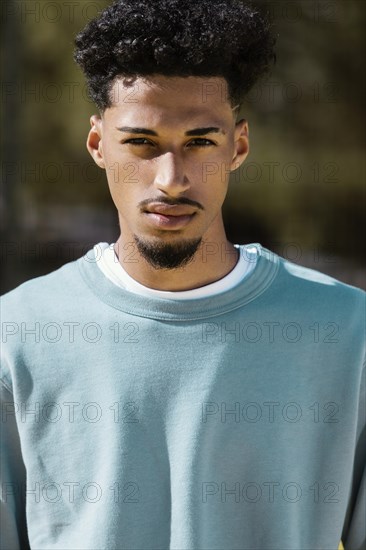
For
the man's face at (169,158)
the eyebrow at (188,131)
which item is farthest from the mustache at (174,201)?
the eyebrow at (188,131)

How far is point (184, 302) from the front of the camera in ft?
5.80

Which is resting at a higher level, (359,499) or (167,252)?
(167,252)

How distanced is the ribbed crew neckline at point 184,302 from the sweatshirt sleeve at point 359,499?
0.29 meters

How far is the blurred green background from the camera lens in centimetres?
524

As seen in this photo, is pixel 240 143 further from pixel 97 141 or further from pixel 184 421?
pixel 184 421

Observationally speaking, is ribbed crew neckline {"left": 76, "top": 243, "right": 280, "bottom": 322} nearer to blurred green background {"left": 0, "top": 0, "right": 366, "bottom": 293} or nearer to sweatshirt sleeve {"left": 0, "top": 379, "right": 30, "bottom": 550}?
sweatshirt sleeve {"left": 0, "top": 379, "right": 30, "bottom": 550}

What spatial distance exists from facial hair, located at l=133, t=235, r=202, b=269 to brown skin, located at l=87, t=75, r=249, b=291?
11 mm

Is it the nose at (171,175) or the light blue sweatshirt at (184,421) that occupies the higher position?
the nose at (171,175)

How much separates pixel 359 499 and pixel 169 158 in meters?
0.75

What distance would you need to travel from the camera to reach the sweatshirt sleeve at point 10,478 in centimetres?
176

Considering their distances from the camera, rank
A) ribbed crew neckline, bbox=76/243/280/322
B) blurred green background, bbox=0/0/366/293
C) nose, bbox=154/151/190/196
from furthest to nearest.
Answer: blurred green background, bbox=0/0/366/293
ribbed crew neckline, bbox=76/243/280/322
nose, bbox=154/151/190/196

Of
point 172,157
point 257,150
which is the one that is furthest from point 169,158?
point 257,150

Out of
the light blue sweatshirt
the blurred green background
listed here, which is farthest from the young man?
the blurred green background

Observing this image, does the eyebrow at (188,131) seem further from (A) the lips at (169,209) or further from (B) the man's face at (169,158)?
(A) the lips at (169,209)
